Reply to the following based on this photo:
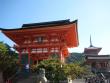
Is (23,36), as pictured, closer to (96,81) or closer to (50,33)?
(50,33)

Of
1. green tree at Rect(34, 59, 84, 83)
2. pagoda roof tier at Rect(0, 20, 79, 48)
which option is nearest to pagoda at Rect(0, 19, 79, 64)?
pagoda roof tier at Rect(0, 20, 79, 48)

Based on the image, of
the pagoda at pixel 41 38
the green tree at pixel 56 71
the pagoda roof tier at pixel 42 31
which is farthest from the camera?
the pagoda at pixel 41 38

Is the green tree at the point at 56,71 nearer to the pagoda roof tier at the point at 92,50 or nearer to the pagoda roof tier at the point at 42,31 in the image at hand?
the pagoda roof tier at the point at 42,31

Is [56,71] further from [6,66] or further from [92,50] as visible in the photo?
[92,50]

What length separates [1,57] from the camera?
2511 centimetres

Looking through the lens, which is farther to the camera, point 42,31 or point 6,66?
point 42,31

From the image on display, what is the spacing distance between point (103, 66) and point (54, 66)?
23.7 metres

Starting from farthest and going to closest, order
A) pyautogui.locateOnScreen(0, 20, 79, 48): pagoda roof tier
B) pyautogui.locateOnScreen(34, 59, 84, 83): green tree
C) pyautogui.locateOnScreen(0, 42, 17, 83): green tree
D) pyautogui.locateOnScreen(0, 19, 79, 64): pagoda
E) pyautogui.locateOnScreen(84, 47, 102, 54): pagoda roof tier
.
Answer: pyautogui.locateOnScreen(84, 47, 102, 54): pagoda roof tier, pyautogui.locateOnScreen(0, 19, 79, 64): pagoda, pyautogui.locateOnScreen(0, 20, 79, 48): pagoda roof tier, pyautogui.locateOnScreen(0, 42, 17, 83): green tree, pyautogui.locateOnScreen(34, 59, 84, 83): green tree

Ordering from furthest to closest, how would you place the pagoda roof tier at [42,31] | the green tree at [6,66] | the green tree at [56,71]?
the pagoda roof tier at [42,31] < the green tree at [6,66] < the green tree at [56,71]

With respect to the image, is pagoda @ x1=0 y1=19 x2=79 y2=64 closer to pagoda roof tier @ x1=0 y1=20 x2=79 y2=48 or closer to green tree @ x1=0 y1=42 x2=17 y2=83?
pagoda roof tier @ x1=0 y1=20 x2=79 y2=48

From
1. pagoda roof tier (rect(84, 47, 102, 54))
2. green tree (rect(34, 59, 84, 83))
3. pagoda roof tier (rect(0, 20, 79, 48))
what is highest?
pagoda roof tier (rect(0, 20, 79, 48))

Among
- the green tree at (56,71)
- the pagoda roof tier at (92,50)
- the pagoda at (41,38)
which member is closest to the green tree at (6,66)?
the pagoda at (41,38)

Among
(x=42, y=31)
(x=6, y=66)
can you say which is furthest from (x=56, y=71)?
(x=42, y=31)

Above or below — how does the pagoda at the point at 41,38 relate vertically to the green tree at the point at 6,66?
above
